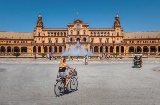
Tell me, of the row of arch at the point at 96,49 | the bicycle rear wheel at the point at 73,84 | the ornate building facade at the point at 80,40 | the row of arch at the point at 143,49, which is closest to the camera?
the bicycle rear wheel at the point at 73,84

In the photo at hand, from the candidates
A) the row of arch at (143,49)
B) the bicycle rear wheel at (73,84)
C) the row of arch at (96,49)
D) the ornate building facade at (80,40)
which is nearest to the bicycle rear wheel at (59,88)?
the bicycle rear wheel at (73,84)

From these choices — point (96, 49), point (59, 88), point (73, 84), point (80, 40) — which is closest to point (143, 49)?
point (96, 49)

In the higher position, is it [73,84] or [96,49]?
[96,49]

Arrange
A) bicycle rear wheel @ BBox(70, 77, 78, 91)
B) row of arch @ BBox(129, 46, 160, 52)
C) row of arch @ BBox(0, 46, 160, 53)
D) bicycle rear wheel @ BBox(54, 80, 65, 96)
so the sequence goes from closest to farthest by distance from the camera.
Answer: bicycle rear wheel @ BBox(54, 80, 65, 96), bicycle rear wheel @ BBox(70, 77, 78, 91), row of arch @ BBox(0, 46, 160, 53), row of arch @ BBox(129, 46, 160, 52)

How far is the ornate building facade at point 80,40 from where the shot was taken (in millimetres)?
100750

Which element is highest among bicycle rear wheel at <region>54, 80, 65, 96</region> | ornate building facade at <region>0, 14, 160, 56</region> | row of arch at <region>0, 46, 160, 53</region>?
ornate building facade at <region>0, 14, 160, 56</region>

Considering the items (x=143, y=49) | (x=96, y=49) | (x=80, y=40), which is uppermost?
(x=80, y=40)

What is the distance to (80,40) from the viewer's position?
331 ft

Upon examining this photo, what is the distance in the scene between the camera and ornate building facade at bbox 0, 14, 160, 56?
10075 centimetres

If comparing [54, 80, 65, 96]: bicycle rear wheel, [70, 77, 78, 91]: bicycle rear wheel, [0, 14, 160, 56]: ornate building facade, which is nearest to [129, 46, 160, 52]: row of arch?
[0, 14, 160, 56]: ornate building facade

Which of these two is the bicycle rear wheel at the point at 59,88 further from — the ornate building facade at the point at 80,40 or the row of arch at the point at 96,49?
the row of arch at the point at 96,49

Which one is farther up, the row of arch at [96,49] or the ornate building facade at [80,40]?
the ornate building facade at [80,40]

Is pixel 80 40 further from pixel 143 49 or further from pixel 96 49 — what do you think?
pixel 143 49

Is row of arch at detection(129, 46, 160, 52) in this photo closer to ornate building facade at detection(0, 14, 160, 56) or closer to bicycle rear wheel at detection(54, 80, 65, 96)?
ornate building facade at detection(0, 14, 160, 56)
